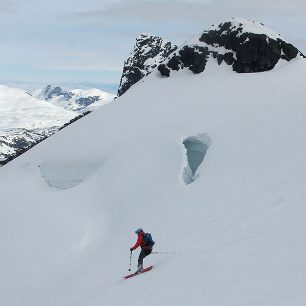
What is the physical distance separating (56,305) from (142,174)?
18.4m

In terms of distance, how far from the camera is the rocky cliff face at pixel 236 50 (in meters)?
60.0

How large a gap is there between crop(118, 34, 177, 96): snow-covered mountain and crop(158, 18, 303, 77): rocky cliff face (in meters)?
73.7

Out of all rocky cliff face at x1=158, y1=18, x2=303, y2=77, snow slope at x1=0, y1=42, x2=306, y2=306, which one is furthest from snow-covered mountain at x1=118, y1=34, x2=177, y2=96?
snow slope at x1=0, y1=42, x2=306, y2=306

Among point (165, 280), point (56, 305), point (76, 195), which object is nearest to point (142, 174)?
point (76, 195)

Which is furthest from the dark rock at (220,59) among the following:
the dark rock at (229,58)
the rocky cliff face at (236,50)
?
the dark rock at (229,58)

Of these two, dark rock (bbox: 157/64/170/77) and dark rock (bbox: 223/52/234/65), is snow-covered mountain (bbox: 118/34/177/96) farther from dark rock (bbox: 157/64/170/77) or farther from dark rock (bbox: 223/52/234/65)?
dark rock (bbox: 223/52/234/65)

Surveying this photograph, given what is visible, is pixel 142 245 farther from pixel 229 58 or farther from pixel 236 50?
pixel 236 50

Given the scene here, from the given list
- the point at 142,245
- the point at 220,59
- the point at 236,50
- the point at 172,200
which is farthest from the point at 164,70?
the point at 142,245

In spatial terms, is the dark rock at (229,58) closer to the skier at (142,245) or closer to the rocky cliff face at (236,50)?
the rocky cliff face at (236,50)

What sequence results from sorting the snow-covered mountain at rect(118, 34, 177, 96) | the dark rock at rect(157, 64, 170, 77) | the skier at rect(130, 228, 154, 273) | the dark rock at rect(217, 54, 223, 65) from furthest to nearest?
1. the snow-covered mountain at rect(118, 34, 177, 96)
2. the dark rock at rect(157, 64, 170, 77)
3. the dark rock at rect(217, 54, 223, 65)
4. the skier at rect(130, 228, 154, 273)

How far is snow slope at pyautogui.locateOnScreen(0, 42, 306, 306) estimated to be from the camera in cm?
1678

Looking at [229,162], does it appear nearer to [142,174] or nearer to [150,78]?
[142,174]

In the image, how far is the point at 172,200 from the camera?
3381cm

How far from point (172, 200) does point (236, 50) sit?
34773mm
